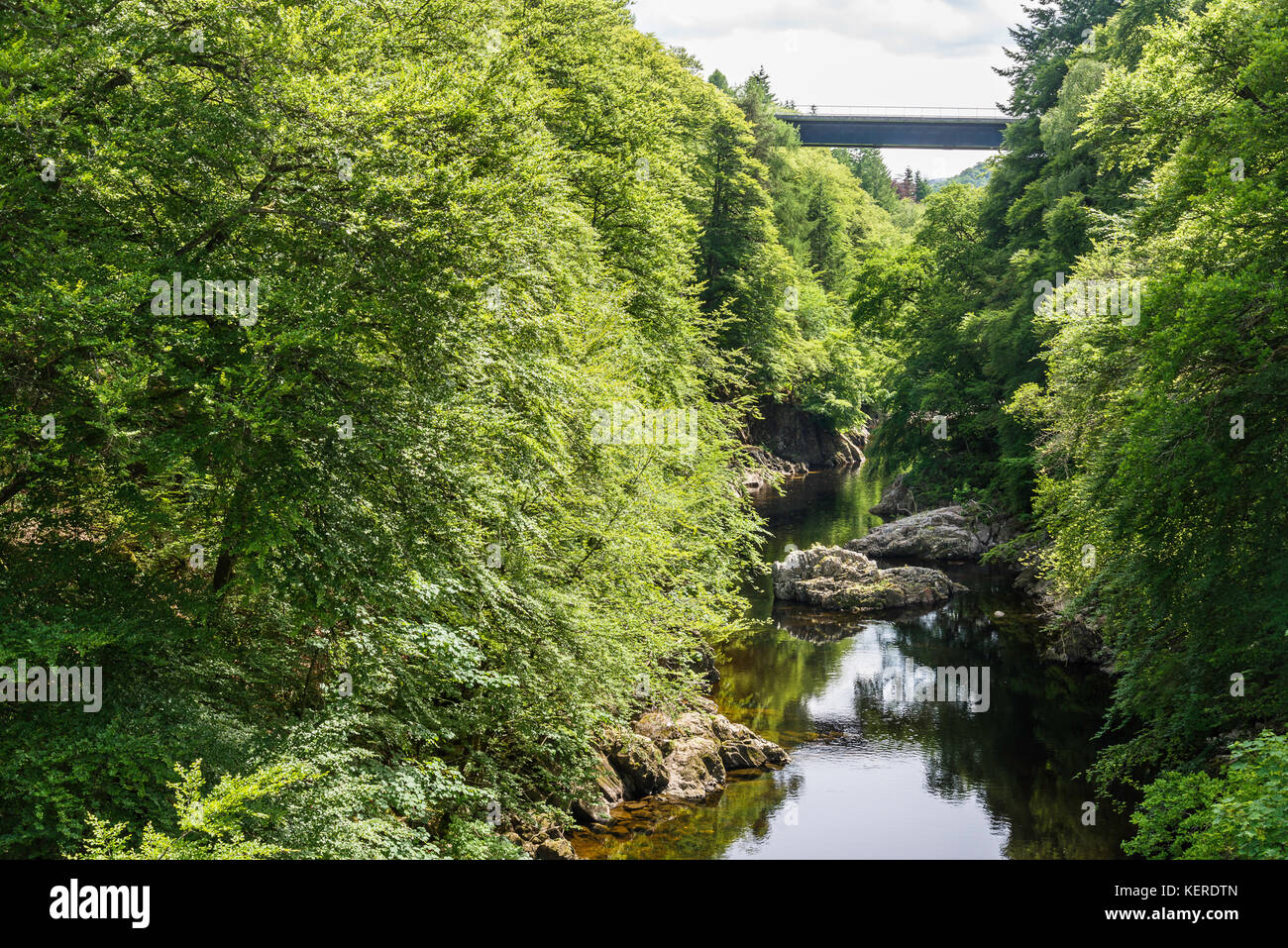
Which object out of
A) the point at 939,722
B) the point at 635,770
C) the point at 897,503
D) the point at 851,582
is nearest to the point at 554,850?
the point at 635,770

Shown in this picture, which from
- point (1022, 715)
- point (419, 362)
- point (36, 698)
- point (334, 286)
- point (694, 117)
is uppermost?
point (694, 117)

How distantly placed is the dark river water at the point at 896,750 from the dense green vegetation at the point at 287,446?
3.52 m

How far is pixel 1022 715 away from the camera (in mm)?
21766

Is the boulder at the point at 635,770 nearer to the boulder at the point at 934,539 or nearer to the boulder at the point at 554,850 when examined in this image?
the boulder at the point at 554,850

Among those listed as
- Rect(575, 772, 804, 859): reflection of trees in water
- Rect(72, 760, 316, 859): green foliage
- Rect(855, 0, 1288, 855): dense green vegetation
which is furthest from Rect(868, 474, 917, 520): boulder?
Rect(72, 760, 316, 859): green foliage

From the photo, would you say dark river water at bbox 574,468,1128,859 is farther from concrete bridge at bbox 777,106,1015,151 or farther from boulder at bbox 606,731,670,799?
concrete bridge at bbox 777,106,1015,151

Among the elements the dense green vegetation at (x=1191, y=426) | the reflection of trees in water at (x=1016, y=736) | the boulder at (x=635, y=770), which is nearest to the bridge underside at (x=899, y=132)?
the dense green vegetation at (x=1191, y=426)

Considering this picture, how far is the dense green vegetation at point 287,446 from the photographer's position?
343 inches

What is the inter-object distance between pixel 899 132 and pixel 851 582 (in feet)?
159

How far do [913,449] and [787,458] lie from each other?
55.3 feet

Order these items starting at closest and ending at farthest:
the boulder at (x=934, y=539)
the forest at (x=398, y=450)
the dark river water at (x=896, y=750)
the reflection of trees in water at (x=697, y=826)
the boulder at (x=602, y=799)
Result: the forest at (x=398, y=450), the reflection of trees in water at (x=697, y=826), the boulder at (x=602, y=799), the dark river water at (x=896, y=750), the boulder at (x=934, y=539)

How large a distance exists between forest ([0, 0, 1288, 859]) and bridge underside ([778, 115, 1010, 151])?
1985 inches
